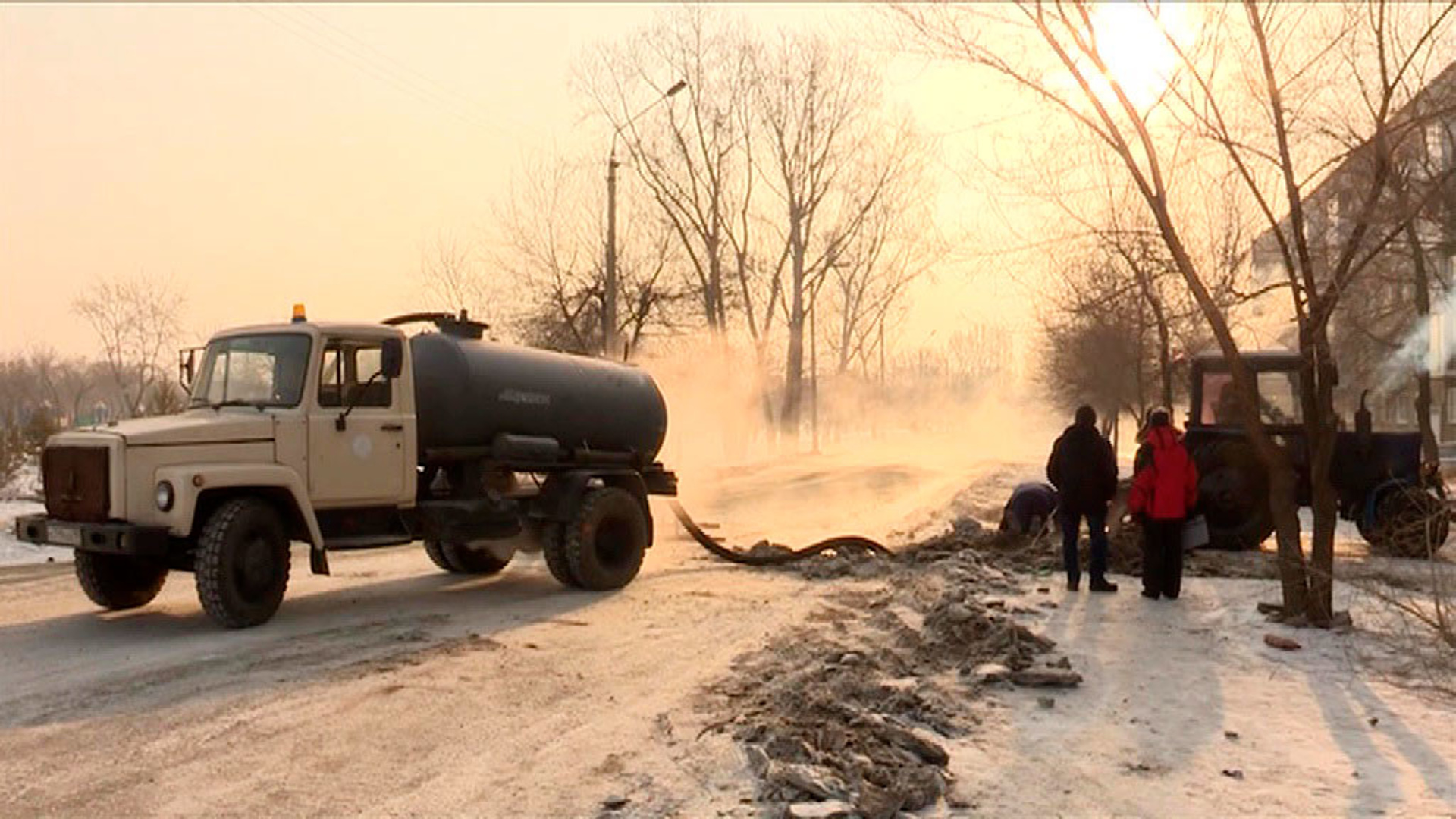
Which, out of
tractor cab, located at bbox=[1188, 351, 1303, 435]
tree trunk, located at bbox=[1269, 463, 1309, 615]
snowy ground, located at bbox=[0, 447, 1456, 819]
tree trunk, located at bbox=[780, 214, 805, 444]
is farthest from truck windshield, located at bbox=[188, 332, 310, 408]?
tree trunk, located at bbox=[780, 214, 805, 444]

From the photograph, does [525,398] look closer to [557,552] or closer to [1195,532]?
[557,552]

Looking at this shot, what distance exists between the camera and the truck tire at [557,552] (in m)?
11.2

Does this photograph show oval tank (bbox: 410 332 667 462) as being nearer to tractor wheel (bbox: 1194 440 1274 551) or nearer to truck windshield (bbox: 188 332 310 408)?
truck windshield (bbox: 188 332 310 408)

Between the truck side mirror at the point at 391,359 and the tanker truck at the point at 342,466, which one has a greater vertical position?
the truck side mirror at the point at 391,359

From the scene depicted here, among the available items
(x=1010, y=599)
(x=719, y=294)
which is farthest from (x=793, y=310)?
(x=1010, y=599)

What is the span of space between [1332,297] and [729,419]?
29959mm

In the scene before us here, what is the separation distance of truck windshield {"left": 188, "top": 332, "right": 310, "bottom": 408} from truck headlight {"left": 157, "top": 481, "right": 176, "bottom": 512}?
1.12 m

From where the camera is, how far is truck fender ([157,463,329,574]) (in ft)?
27.7

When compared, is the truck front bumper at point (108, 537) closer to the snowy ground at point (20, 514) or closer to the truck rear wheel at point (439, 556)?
the truck rear wheel at point (439, 556)

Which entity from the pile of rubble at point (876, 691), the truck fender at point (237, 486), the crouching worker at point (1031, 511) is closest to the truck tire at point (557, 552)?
the truck fender at point (237, 486)

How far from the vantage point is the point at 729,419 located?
3862 cm

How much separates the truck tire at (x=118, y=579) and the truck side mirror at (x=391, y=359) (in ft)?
8.15

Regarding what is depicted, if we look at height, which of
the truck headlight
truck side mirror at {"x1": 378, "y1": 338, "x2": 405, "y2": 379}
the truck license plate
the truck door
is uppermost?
truck side mirror at {"x1": 378, "y1": 338, "x2": 405, "y2": 379}

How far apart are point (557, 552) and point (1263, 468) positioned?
8627mm
